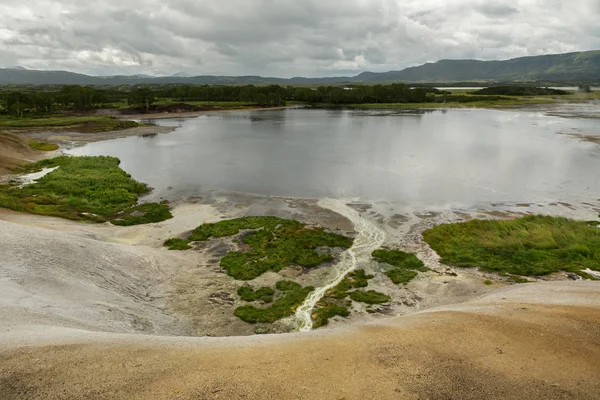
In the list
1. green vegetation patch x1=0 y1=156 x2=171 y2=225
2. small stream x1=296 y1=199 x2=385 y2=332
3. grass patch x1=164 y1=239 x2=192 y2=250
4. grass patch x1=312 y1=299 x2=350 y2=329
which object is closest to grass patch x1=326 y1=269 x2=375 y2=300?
small stream x1=296 y1=199 x2=385 y2=332

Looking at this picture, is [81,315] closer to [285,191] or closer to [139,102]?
[285,191]

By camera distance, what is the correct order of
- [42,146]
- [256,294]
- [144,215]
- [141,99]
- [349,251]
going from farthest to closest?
[141,99]
[42,146]
[144,215]
[349,251]
[256,294]

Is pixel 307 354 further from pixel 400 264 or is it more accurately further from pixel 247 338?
pixel 400 264

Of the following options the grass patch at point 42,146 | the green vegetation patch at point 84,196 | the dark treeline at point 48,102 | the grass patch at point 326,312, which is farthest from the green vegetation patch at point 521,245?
the dark treeline at point 48,102

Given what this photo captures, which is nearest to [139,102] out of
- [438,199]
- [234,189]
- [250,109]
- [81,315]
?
[250,109]

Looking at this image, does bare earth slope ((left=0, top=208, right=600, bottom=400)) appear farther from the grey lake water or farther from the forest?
the forest

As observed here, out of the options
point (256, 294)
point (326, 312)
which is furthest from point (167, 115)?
point (326, 312)
